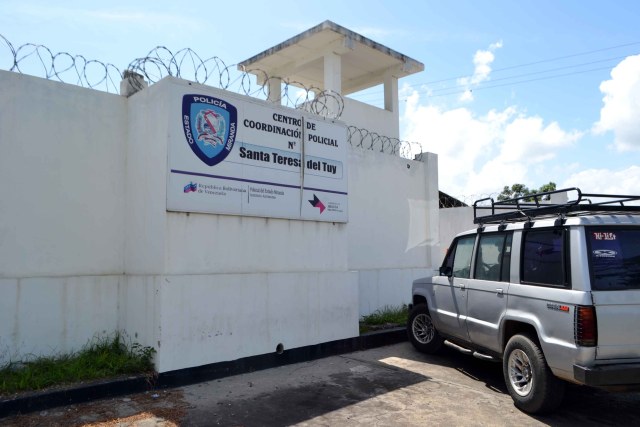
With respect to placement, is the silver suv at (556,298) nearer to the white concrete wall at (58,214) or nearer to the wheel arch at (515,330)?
the wheel arch at (515,330)

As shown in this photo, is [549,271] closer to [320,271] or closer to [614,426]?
[614,426]

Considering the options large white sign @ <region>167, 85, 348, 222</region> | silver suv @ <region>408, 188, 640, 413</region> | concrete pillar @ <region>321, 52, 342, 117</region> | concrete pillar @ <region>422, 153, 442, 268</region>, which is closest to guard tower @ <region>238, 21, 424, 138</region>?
concrete pillar @ <region>321, 52, 342, 117</region>

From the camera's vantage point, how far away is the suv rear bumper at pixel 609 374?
167 inches

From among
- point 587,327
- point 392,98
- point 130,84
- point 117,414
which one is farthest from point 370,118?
point 117,414

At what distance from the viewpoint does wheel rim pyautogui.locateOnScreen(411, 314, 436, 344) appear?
7.41 m

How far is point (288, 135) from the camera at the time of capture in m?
7.20

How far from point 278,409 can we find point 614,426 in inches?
128

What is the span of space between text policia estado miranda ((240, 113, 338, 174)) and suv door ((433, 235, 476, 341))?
2266mm

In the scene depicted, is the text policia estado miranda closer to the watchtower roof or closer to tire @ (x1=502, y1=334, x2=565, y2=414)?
tire @ (x1=502, y1=334, x2=565, y2=414)

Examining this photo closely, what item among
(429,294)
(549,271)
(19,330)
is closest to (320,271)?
(429,294)

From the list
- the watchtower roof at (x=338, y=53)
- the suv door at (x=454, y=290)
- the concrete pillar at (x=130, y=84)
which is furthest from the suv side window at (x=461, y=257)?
the watchtower roof at (x=338, y=53)

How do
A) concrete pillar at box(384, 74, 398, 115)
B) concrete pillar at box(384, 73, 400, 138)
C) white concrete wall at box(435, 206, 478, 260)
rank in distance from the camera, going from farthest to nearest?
white concrete wall at box(435, 206, 478, 260) < concrete pillar at box(384, 74, 398, 115) < concrete pillar at box(384, 73, 400, 138)

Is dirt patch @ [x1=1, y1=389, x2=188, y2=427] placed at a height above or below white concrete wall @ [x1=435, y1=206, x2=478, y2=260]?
below

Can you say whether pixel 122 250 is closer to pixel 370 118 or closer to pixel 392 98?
pixel 370 118
